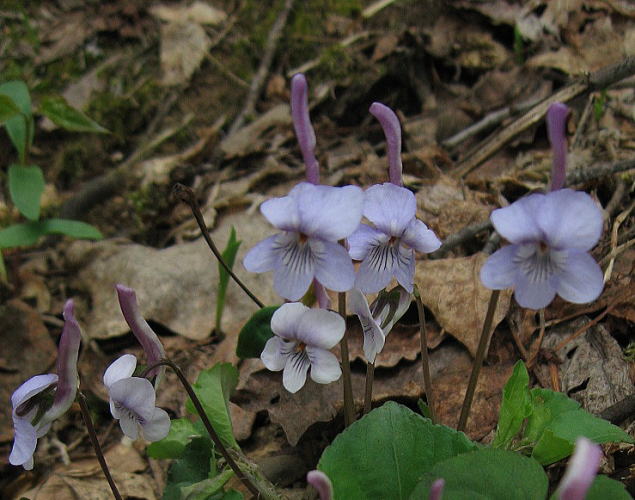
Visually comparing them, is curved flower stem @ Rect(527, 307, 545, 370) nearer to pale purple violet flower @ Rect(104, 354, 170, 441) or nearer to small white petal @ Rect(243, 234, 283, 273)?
small white petal @ Rect(243, 234, 283, 273)

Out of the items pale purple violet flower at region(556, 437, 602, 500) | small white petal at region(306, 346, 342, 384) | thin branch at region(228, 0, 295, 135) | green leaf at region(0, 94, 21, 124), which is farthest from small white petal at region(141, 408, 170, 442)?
thin branch at region(228, 0, 295, 135)

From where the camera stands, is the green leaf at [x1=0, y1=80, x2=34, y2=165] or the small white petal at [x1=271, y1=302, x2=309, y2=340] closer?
the small white petal at [x1=271, y1=302, x2=309, y2=340]

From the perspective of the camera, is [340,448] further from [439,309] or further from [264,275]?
[264,275]

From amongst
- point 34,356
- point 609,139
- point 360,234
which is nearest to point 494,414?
point 360,234

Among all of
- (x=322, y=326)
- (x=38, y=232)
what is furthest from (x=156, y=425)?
(x=38, y=232)

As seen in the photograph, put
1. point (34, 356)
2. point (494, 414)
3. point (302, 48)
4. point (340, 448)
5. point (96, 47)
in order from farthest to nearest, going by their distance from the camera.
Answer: point (96, 47), point (302, 48), point (34, 356), point (494, 414), point (340, 448)

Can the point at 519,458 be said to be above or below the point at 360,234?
below

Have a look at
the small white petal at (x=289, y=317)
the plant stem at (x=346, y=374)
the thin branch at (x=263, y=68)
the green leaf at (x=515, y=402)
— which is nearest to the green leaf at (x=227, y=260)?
the plant stem at (x=346, y=374)
